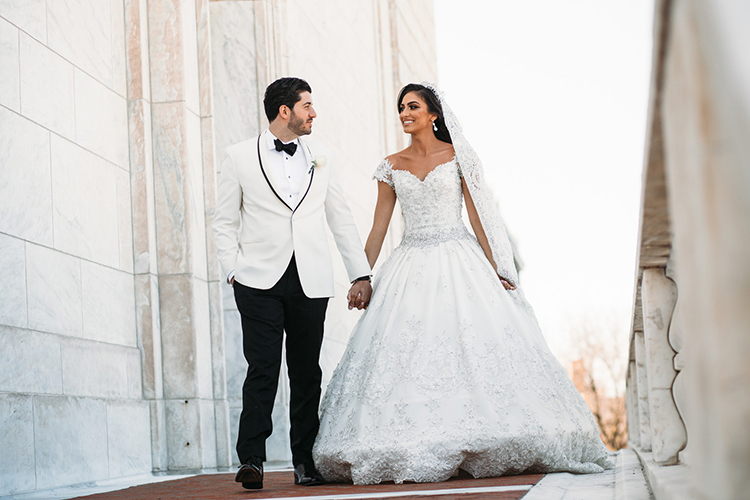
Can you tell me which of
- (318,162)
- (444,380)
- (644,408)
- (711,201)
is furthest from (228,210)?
(711,201)

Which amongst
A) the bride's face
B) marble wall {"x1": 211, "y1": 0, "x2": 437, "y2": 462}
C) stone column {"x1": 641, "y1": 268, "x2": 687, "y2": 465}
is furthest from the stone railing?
marble wall {"x1": 211, "y1": 0, "x2": 437, "y2": 462}

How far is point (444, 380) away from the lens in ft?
14.3

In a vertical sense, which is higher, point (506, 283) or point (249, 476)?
point (506, 283)

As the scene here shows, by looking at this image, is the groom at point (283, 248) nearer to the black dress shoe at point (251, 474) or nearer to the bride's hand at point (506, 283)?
the black dress shoe at point (251, 474)

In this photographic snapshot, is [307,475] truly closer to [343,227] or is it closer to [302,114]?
[343,227]

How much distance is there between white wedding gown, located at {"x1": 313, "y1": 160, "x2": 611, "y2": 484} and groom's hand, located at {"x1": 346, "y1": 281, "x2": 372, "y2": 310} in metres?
0.05

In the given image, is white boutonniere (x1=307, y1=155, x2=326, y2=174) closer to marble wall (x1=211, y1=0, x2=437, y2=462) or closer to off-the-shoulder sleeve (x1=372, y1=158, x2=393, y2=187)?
off-the-shoulder sleeve (x1=372, y1=158, x2=393, y2=187)

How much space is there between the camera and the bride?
13.5ft

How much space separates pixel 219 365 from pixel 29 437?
225 centimetres

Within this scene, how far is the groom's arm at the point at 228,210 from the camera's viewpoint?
4406 millimetres

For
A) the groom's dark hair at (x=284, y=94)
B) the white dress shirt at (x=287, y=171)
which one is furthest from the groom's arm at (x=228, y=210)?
the groom's dark hair at (x=284, y=94)

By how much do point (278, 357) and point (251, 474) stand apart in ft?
1.97

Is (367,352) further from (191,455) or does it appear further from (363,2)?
(363,2)

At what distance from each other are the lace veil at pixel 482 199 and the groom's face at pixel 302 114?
958 mm
